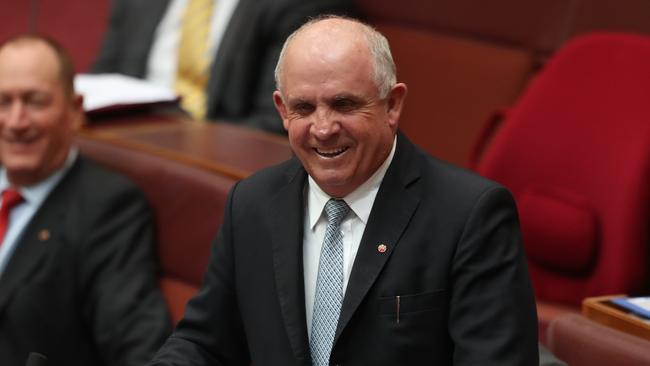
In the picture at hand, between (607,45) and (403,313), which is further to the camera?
(607,45)

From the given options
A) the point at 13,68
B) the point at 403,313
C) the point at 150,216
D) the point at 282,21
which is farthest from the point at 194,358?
the point at 282,21

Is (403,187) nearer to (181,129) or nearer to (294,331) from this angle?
(294,331)

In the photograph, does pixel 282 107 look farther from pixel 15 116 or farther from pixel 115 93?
pixel 115 93

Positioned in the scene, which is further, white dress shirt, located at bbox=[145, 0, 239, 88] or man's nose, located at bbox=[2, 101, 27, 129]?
white dress shirt, located at bbox=[145, 0, 239, 88]

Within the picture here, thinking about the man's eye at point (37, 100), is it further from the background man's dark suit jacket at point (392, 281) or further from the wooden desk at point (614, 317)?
the wooden desk at point (614, 317)

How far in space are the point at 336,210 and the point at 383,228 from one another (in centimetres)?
6

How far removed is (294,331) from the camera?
3.75 ft

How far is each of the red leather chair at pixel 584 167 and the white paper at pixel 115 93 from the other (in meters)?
0.70

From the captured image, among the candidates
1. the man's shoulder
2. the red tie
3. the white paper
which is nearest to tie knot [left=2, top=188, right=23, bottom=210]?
the red tie

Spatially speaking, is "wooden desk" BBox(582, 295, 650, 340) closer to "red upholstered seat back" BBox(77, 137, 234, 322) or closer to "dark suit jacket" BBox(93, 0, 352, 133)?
"red upholstered seat back" BBox(77, 137, 234, 322)

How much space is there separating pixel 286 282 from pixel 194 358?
14cm

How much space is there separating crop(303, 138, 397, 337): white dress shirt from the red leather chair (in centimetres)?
49

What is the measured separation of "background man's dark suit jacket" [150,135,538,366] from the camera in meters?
1.06

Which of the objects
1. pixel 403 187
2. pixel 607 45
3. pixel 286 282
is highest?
pixel 607 45
